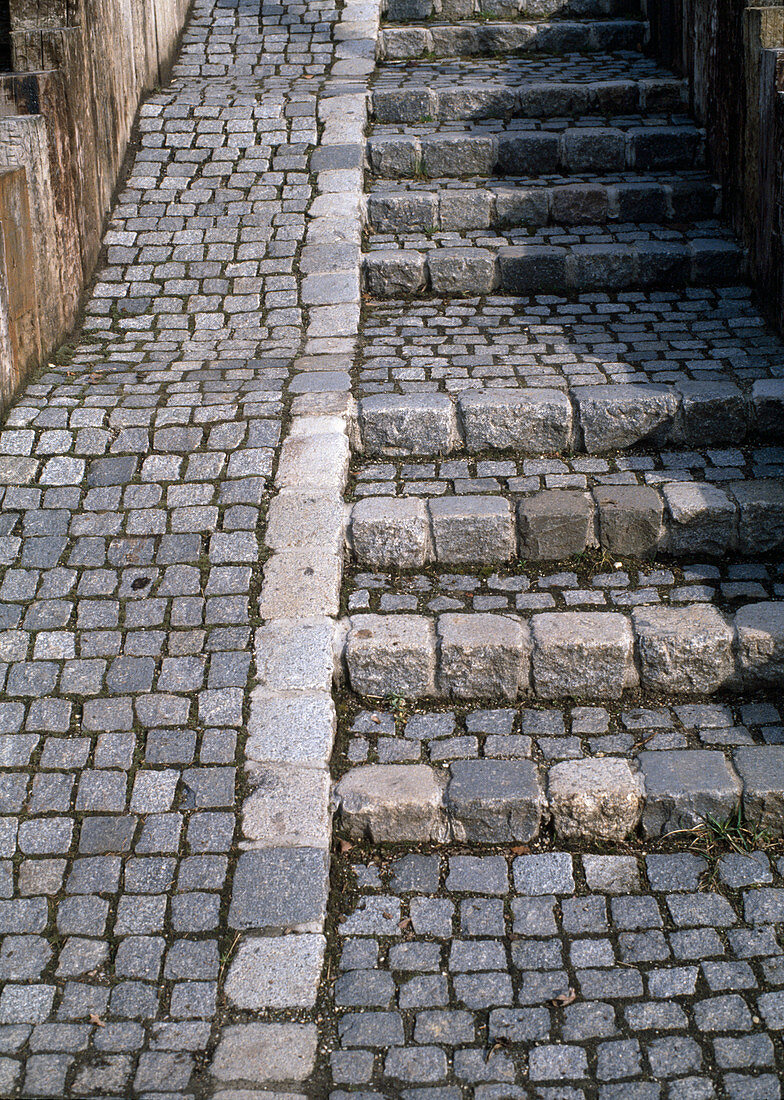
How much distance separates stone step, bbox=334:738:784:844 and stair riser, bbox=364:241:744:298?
3.44 meters

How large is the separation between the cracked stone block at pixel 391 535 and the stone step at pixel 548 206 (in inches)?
116

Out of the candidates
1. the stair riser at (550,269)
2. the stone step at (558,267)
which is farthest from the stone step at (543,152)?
the stair riser at (550,269)

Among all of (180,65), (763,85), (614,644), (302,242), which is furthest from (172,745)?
(180,65)

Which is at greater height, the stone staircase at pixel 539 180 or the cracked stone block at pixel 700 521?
the stone staircase at pixel 539 180

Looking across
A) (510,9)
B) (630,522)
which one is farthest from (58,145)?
(510,9)

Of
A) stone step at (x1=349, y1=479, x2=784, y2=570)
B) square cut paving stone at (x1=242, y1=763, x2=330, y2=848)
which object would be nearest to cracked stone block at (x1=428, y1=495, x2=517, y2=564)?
stone step at (x1=349, y1=479, x2=784, y2=570)

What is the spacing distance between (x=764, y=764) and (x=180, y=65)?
274 inches

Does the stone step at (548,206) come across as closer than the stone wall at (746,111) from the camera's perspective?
No

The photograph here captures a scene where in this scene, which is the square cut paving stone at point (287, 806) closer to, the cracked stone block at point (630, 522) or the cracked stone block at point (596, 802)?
the cracked stone block at point (596, 802)

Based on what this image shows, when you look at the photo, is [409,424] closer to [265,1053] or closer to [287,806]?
[287,806]

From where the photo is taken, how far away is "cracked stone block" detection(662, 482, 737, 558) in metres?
4.24

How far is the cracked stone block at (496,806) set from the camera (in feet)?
11.1

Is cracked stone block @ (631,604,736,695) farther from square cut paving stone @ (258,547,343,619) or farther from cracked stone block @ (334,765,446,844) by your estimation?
square cut paving stone @ (258,547,343,619)

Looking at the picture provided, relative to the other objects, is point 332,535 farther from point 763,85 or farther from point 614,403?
point 763,85
